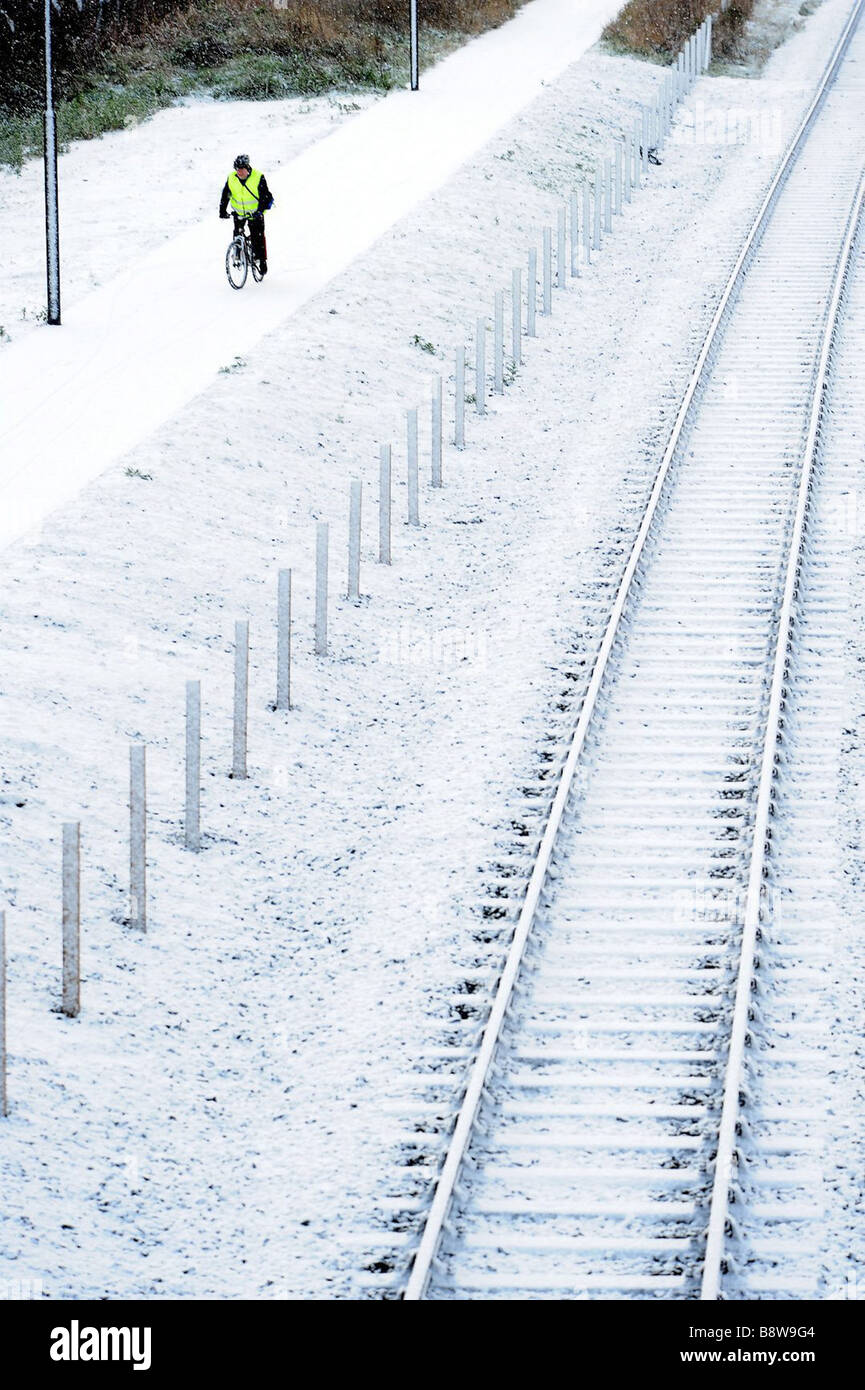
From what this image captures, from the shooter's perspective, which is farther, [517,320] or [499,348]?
[517,320]

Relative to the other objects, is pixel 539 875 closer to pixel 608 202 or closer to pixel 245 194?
pixel 245 194

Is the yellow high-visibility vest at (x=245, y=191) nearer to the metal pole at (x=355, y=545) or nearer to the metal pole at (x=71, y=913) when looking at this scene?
the metal pole at (x=355, y=545)

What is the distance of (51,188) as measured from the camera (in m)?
22.8

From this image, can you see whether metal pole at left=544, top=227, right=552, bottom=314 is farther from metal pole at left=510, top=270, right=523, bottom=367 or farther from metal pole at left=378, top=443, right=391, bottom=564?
metal pole at left=378, top=443, right=391, bottom=564

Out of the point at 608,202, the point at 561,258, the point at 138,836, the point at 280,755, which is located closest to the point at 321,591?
the point at 280,755

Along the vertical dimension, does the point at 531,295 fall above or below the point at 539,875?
above

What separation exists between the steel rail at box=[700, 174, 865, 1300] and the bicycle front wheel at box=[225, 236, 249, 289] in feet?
24.2

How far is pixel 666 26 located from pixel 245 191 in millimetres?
27124

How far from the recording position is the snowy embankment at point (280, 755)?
984 cm

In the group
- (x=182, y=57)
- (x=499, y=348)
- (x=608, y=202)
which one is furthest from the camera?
(x=182, y=57)

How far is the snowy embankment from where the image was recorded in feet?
32.3

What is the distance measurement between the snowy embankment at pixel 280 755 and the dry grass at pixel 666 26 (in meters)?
21.4

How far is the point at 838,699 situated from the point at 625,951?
170 inches
